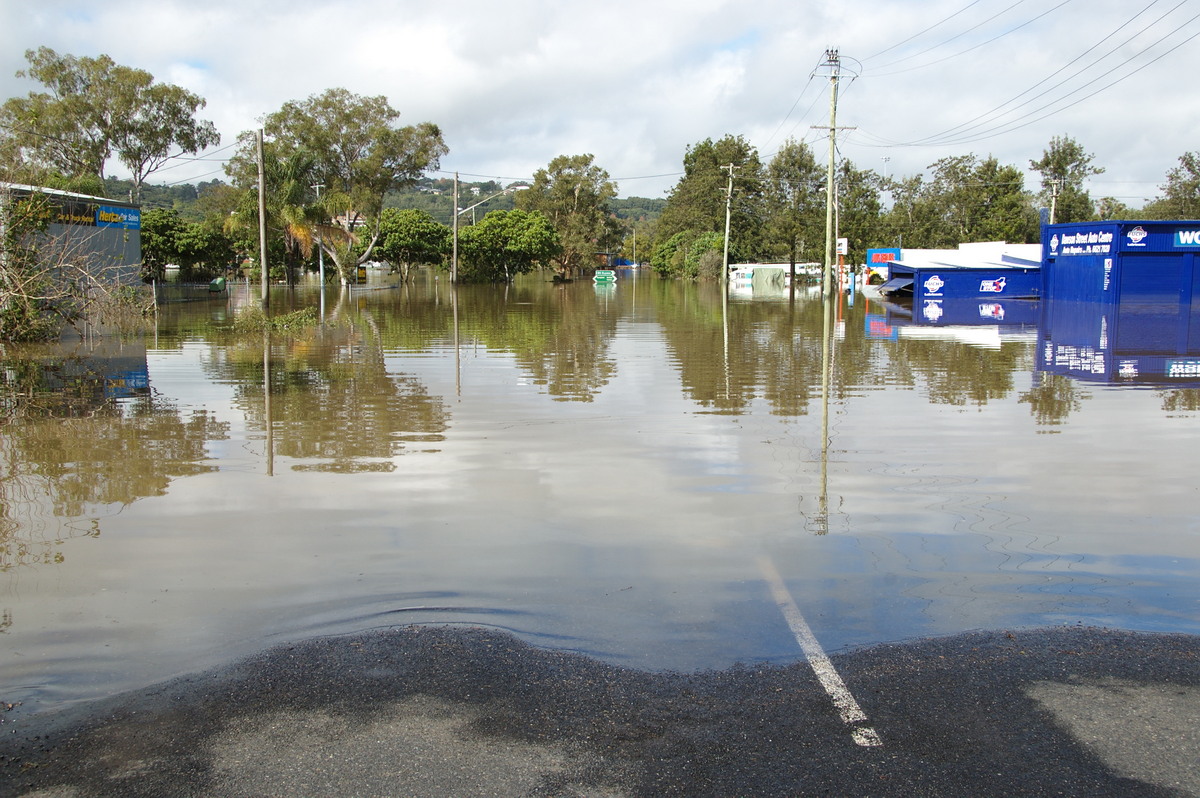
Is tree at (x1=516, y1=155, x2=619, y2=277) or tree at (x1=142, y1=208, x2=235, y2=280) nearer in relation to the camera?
tree at (x1=142, y1=208, x2=235, y2=280)


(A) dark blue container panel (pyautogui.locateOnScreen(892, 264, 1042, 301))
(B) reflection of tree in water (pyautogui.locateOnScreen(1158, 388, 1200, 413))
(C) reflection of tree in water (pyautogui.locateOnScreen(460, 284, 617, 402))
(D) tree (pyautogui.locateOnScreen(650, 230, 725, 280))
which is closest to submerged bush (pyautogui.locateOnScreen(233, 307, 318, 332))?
(C) reflection of tree in water (pyautogui.locateOnScreen(460, 284, 617, 402))

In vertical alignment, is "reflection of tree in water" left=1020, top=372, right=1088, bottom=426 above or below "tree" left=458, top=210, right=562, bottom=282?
below

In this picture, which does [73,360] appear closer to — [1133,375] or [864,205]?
[1133,375]

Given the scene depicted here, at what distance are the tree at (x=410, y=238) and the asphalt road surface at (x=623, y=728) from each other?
78.6 meters

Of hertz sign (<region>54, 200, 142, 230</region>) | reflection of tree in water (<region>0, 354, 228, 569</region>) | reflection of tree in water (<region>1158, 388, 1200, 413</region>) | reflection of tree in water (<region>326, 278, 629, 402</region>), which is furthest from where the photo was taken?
hertz sign (<region>54, 200, 142, 230</region>)

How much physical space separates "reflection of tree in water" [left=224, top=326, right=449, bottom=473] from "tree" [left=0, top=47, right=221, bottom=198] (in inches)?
2077

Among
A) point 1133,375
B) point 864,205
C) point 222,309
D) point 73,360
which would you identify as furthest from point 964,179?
point 73,360

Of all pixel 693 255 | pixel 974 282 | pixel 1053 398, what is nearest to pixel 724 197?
pixel 693 255

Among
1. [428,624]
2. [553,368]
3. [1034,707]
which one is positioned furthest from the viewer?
[553,368]

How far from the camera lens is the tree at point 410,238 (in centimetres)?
8200

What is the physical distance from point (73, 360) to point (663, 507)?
16602 mm

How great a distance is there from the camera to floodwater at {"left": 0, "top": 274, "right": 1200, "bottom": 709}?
5883mm

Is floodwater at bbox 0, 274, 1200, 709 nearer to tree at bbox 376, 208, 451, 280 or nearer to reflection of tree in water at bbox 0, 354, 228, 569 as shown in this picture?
reflection of tree in water at bbox 0, 354, 228, 569

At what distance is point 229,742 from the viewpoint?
4.34m
